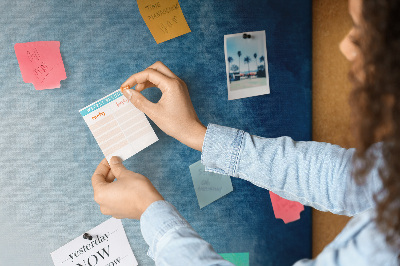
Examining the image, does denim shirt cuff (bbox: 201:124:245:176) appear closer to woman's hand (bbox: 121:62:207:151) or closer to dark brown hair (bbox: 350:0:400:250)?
woman's hand (bbox: 121:62:207:151)

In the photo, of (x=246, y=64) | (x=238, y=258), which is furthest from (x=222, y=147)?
(x=238, y=258)

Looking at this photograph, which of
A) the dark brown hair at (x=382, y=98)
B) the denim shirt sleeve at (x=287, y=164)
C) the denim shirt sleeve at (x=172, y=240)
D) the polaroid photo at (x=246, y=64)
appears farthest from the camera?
the polaroid photo at (x=246, y=64)

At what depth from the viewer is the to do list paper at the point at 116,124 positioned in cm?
71

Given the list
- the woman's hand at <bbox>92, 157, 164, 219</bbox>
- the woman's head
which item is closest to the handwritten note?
the woman's hand at <bbox>92, 157, 164, 219</bbox>

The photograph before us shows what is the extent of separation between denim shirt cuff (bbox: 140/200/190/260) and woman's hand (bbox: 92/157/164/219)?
0.08ft

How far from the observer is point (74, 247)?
29.3 inches

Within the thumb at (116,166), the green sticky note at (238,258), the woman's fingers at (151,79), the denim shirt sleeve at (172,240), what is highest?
the woman's fingers at (151,79)

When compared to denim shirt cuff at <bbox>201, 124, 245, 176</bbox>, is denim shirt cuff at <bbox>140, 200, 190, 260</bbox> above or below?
below

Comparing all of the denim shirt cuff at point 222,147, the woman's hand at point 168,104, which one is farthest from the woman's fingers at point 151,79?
the denim shirt cuff at point 222,147

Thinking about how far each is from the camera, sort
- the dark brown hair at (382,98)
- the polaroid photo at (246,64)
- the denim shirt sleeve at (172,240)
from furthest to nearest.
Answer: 1. the polaroid photo at (246,64)
2. the denim shirt sleeve at (172,240)
3. the dark brown hair at (382,98)

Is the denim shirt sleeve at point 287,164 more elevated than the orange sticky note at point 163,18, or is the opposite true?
the orange sticky note at point 163,18

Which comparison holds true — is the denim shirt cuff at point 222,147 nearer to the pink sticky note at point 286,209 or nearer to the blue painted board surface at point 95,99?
the blue painted board surface at point 95,99

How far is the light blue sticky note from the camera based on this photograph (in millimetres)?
825

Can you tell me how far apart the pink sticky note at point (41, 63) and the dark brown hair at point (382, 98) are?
54 centimetres
